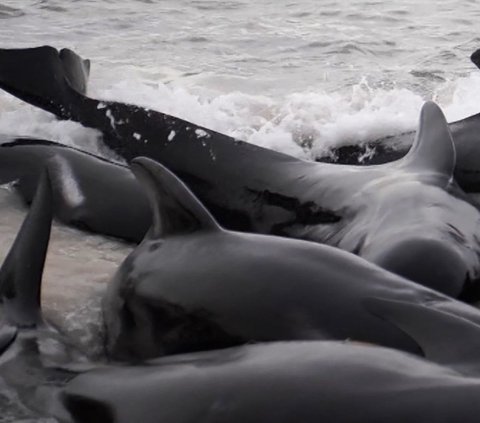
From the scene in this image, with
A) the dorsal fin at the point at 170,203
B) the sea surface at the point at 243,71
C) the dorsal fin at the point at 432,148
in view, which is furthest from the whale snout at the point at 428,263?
the sea surface at the point at 243,71

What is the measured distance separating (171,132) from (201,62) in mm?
5305

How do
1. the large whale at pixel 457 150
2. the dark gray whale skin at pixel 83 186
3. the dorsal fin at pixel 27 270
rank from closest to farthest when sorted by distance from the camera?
the dorsal fin at pixel 27 270
the dark gray whale skin at pixel 83 186
the large whale at pixel 457 150

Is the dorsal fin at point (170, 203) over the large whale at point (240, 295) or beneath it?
over

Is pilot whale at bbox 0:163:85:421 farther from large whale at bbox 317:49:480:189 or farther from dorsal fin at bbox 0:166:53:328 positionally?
large whale at bbox 317:49:480:189

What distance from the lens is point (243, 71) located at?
1046 centimetres

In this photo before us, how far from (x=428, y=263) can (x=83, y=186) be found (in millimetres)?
2102

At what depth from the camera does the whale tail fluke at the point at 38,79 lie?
6.07 metres

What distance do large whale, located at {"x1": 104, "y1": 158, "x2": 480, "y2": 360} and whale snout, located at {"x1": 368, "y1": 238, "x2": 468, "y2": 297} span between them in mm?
320

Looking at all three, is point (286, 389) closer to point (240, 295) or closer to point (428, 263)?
point (240, 295)

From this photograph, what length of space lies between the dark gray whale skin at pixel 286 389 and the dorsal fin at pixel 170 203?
72 cm

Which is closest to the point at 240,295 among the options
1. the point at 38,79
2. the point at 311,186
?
the point at 311,186

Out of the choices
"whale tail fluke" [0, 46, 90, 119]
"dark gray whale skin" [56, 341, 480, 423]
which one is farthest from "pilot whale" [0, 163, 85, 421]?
"whale tail fluke" [0, 46, 90, 119]

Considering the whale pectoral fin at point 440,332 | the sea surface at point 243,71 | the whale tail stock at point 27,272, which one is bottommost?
the sea surface at point 243,71

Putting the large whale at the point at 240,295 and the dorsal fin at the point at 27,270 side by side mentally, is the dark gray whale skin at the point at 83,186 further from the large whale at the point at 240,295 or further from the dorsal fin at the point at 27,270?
the large whale at the point at 240,295
